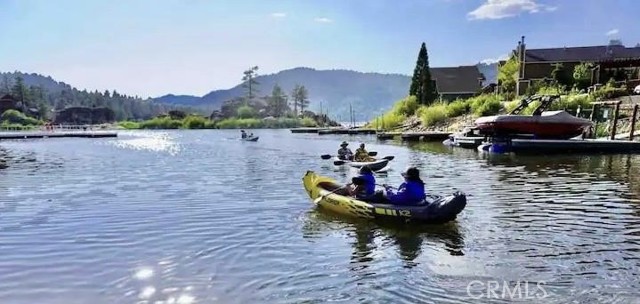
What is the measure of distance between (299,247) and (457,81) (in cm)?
8132

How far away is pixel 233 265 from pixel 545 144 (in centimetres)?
3282

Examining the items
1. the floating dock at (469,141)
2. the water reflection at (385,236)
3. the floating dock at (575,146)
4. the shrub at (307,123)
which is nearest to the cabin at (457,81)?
the floating dock at (469,141)

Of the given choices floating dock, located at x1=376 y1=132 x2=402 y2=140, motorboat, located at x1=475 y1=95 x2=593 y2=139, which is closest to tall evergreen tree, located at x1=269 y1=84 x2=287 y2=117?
floating dock, located at x1=376 y1=132 x2=402 y2=140

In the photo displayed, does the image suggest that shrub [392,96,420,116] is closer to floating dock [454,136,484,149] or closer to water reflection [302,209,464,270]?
floating dock [454,136,484,149]

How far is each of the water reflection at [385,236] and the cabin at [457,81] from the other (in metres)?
72.1

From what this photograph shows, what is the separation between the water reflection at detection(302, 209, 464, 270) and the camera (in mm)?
12469

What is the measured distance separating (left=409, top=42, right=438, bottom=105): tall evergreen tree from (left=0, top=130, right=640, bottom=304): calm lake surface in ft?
191

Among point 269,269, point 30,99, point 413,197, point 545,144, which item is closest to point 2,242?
point 269,269

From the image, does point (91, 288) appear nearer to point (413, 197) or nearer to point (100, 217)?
point (100, 217)

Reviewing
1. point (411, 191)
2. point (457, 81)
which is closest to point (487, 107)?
point (457, 81)

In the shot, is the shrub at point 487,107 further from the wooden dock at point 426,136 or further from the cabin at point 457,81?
the cabin at point 457,81

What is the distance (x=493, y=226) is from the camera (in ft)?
49.9

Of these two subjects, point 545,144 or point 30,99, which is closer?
point 545,144

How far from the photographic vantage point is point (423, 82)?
82.5 meters
